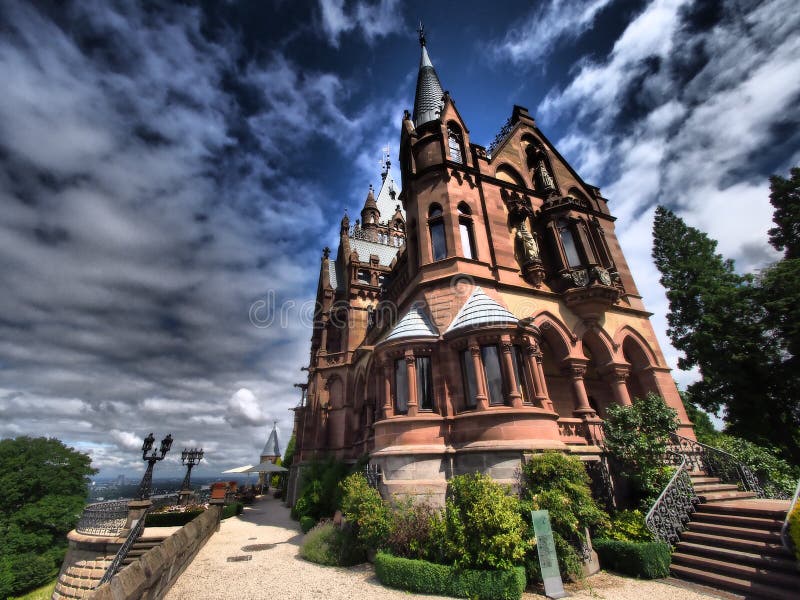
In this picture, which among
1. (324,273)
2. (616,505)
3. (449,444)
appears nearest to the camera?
(616,505)

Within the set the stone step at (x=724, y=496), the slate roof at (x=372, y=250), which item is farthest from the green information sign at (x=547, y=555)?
the slate roof at (x=372, y=250)

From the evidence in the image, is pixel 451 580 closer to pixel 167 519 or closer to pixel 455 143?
pixel 455 143

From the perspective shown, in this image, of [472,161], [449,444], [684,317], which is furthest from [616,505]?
[684,317]

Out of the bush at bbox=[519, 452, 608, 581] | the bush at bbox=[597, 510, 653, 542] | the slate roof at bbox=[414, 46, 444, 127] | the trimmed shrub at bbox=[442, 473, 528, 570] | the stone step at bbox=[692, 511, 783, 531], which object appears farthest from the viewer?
the slate roof at bbox=[414, 46, 444, 127]

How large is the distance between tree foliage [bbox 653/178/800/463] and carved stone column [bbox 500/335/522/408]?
1783cm

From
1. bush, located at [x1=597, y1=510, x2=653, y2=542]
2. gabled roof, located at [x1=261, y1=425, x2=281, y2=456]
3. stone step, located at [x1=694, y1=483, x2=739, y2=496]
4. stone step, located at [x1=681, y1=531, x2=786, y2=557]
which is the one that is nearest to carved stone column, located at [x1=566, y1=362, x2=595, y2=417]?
stone step, located at [x1=694, y1=483, x2=739, y2=496]

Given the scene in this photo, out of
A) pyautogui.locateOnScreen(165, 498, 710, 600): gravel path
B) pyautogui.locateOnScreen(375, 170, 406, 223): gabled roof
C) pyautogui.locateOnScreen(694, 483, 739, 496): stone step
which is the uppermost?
pyautogui.locateOnScreen(375, 170, 406, 223): gabled roof

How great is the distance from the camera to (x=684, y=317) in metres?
26.0

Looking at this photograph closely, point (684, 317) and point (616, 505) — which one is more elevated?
point (684, 317)

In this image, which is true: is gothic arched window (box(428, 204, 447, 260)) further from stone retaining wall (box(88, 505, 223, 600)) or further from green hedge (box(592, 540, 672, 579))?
stone retaining wall (box(88, 505, 223, 600))

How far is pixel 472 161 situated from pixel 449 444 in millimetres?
14538

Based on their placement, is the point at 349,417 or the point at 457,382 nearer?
the point at 457,382

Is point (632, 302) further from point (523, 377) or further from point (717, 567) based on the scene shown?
point (717, 567)

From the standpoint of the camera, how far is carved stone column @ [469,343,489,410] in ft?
37.3
